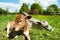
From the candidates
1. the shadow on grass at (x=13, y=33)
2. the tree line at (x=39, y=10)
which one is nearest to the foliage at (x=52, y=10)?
the tree line at (x=39, y=10)

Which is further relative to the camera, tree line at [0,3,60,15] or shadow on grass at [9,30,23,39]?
tree line at [0,3,60,15]

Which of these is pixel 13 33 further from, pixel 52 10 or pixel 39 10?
pixel 52 10

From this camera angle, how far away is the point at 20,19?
12.7ft

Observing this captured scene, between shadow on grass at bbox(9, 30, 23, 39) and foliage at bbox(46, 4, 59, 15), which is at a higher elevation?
shadow on grass at bbox(9, 30, 23, 39)

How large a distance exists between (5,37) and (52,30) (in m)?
1.53

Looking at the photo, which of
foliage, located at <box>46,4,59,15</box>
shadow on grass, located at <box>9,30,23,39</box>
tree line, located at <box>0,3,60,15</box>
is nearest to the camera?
shadow on grass, located at <box>9,30,23,39</box>

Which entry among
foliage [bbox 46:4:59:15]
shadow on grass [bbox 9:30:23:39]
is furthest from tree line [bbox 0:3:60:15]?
shadow on grass [bbox 9:30:23:39]

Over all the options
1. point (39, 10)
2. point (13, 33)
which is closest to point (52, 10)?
point (39, 10)

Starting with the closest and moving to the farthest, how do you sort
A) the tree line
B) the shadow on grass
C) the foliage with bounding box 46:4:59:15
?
the shadow on grass → the tree line → the foliage with bounding box 46:4:59:15

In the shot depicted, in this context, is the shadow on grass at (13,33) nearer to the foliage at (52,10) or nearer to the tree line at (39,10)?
the tree line at (39,10)

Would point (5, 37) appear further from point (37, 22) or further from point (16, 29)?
point (37, 22)

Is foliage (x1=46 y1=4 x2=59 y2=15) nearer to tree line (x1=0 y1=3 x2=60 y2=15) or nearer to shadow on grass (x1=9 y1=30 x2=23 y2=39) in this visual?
tree line (x1=0 y1=3 x2=60 y2=15)

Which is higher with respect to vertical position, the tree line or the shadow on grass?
the shadow on grass

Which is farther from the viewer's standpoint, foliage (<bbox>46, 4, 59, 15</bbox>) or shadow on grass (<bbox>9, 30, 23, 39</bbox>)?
foliage (<bbox>46, 4, 59, 15</bbox>)
